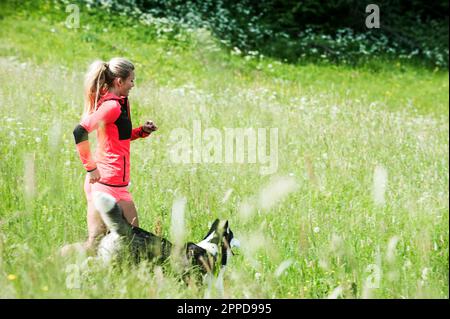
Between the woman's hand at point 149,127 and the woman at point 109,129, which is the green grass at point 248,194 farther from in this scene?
the woman's hand at point 149,127

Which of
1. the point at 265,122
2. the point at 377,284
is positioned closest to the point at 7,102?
the point at 265,122

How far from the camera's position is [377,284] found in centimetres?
392

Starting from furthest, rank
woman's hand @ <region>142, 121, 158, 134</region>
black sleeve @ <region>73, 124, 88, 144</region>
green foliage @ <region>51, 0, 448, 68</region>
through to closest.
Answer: green foliage @ <region>51, 0, 448, 68</region>
woman's hand @ <region>142, 121, 158, 134</region>
black sleeve @ <region>73, 124, 88, 144</region>

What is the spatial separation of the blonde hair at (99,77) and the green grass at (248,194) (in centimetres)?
42

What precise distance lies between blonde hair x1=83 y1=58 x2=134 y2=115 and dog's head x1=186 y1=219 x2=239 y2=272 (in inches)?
39.3

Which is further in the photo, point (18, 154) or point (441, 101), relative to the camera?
point (441, 101)

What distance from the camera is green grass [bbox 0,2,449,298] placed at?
12.1ft

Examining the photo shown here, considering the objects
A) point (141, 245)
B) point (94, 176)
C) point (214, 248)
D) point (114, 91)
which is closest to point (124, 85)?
point (114, 91)

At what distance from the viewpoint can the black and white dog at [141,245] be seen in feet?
11.9

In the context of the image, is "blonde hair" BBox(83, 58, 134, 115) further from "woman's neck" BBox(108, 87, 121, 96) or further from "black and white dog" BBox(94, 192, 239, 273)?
"black and white dog" BBox(94, 192, 239, 273)

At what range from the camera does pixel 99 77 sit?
3.89m

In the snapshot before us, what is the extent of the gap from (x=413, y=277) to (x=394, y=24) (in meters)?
18.5

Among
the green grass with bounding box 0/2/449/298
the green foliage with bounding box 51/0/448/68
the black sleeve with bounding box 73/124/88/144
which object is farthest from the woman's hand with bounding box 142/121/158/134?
the green foliage with bounding box 51/0/448/68

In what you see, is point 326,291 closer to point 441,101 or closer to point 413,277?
point 413,277
